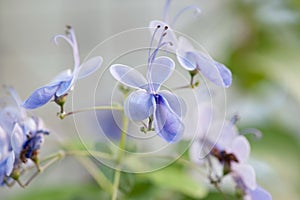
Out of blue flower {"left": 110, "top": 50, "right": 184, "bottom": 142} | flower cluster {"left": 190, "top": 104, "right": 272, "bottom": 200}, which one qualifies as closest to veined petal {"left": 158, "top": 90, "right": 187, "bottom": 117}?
blue flower {"left": 110, "top": 50, "right": 184, "bottom": 142}

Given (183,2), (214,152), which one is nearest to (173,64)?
(214,152)

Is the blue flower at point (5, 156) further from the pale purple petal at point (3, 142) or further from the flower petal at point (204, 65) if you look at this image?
the flower petal at point (204, 65)

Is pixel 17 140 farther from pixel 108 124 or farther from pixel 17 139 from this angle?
pixel 108 124

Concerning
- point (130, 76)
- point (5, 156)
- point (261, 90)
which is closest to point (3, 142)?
point (5, 156)

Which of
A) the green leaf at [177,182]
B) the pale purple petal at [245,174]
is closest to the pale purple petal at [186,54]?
the pale purple petal at [245,174]

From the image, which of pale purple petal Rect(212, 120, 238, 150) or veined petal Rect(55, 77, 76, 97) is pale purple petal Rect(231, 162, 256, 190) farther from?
veined petal Rect(55, 77, 76, 97)

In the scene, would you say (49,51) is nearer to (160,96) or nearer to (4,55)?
(4,55)
